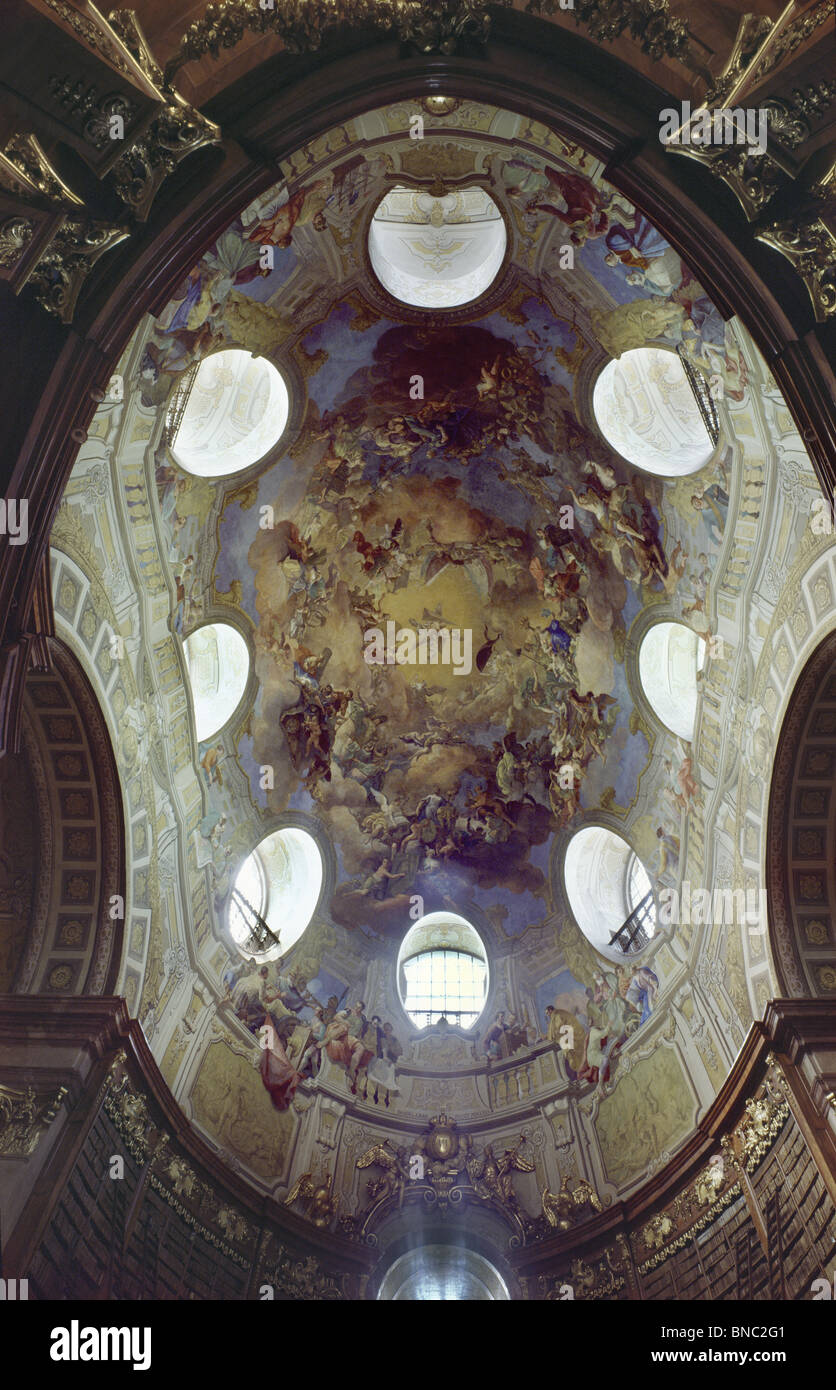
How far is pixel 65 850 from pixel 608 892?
9644 mm

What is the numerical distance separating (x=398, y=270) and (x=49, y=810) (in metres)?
9.45

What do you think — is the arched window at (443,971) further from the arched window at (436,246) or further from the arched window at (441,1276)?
the arched window at (436,246)

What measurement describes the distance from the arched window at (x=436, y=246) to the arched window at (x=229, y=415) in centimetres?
237

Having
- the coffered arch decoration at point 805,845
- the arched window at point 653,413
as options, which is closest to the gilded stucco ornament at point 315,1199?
the coffered arch decoration at point 805,845

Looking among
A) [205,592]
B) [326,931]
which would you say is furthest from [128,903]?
[326,931]

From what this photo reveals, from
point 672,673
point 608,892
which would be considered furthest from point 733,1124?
point 672,673

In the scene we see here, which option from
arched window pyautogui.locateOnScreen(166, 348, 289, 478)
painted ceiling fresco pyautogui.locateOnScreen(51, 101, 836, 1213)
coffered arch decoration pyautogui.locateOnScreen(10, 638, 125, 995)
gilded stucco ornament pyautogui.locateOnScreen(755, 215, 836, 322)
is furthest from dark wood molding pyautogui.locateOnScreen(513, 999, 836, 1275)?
arched window pyautogui.locateOnScreen(166, 348, 289, 478)

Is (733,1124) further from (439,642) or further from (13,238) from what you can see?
(13,238)

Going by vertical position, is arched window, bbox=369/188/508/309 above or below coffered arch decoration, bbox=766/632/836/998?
above

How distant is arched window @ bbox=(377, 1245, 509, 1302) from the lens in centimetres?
1513

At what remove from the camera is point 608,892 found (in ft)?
59.6

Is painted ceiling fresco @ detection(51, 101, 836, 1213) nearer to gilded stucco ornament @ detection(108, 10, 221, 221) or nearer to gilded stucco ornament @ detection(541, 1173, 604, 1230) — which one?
gilded stucco ornament @ detection(541, 1173, 604, 1230)

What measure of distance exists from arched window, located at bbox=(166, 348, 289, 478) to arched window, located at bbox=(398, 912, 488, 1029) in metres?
9.68

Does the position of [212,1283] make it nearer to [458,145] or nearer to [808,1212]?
[808,1212]
